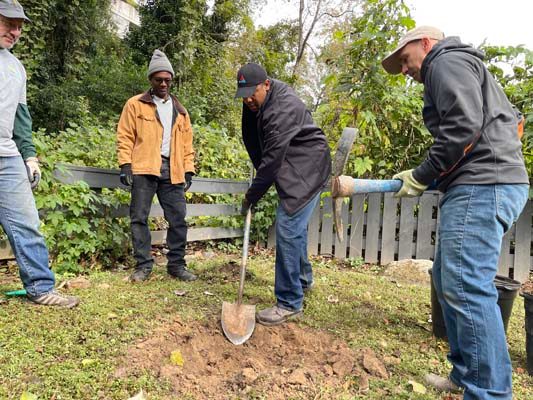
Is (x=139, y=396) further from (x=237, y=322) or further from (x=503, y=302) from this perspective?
(x=503, y=302)

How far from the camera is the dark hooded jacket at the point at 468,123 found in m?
1.97

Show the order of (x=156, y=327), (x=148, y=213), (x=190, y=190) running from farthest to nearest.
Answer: (x=190, y=190)
(x=148, y=213)
(x=156, y=327)

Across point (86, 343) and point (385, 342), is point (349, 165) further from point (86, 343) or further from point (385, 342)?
point (86, 343)

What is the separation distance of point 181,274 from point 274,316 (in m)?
1.45

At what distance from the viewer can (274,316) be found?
3.24 m

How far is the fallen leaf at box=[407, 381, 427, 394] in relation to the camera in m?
2.44

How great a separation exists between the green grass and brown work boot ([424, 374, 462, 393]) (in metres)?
0.09

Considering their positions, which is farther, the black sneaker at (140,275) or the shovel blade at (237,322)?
the black sneaker at (140,275)

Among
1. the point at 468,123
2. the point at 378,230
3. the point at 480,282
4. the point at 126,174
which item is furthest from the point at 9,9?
the point at 378,230

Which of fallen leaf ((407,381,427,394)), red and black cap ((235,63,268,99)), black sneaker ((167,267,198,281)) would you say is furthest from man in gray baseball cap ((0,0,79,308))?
fallen leaf ((407,381,427,394))

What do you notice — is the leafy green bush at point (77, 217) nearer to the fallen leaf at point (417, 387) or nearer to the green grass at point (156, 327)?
the green grass at point (156, 327)

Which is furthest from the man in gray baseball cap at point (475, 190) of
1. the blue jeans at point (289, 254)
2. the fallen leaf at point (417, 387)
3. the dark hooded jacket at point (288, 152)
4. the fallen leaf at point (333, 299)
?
the fallen leaf at point (333, 299)

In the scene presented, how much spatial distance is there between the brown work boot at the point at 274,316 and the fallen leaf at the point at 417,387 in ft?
3.53

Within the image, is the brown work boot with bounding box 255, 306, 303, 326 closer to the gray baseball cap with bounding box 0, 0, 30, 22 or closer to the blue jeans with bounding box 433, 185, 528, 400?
the blue jeans with bounding box 433, 185, 528, 400
